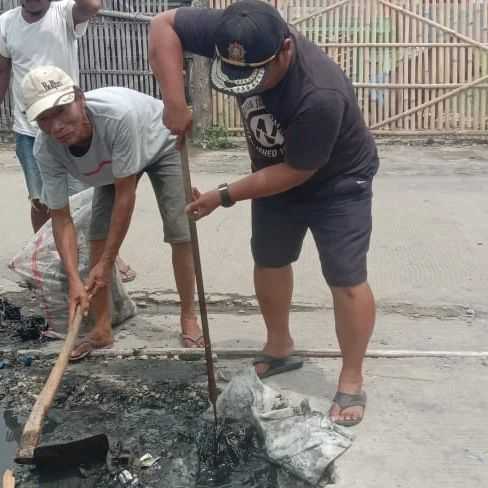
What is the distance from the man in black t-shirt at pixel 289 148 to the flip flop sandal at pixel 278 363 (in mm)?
305

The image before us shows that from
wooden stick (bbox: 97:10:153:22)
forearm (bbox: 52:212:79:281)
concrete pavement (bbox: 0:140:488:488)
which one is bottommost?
concrete pavement (bbox: 0:140:488:488)

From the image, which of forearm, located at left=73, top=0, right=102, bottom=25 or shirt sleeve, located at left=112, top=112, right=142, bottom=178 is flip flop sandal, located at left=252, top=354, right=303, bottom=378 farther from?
forearm, located at left=73, top=0, right=102, bottom=25

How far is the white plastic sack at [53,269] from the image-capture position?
4.29m

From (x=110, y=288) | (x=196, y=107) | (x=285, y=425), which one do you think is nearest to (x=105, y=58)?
(x=196, y=107)

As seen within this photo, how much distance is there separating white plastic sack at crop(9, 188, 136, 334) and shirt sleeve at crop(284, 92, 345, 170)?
5.48 feet

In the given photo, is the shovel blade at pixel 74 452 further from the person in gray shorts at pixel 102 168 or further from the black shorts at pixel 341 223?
the black shorts at pixel 341 223

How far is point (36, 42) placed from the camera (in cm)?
484

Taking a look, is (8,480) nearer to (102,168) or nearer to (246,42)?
(102,168)

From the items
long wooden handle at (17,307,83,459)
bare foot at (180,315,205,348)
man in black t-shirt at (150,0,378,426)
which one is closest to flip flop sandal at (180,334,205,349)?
bare foot at (180,315,205,348)

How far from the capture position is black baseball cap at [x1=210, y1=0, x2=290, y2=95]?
274 cm

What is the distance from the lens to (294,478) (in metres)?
2.94

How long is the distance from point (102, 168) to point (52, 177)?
0.78 feet

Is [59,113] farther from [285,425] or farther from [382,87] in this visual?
[382,87]

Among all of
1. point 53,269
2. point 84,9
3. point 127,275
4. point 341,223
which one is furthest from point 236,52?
point 127,275
